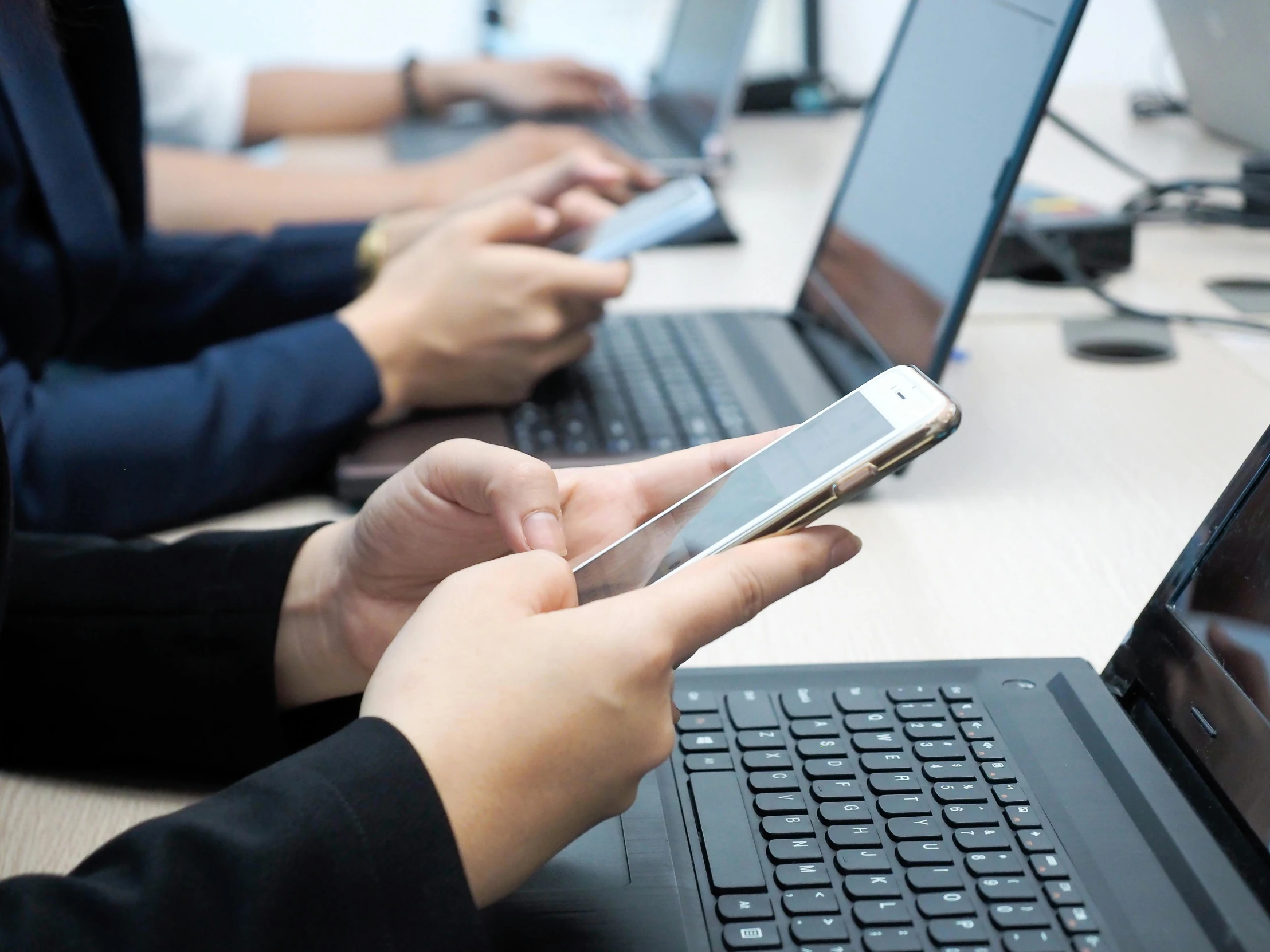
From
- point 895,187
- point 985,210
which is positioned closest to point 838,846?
point 985,210

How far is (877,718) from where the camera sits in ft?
1.38

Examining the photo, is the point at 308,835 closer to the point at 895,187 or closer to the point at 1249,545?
the point at 1249,545

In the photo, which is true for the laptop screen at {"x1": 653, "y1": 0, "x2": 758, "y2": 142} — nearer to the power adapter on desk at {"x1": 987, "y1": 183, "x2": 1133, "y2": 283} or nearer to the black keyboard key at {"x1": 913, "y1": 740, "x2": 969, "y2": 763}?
the power adapter on desk at {"x1": 987, "y1": 183, "x2": 1133, "y2": 283}

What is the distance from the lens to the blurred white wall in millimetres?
1820

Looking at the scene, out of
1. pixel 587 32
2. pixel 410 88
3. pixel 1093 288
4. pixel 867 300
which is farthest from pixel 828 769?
pixel 587 32

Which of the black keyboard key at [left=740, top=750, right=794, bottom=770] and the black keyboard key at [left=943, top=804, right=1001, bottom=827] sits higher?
the black keyboard key at [left=943, top=804, right=1001, bottom=827]

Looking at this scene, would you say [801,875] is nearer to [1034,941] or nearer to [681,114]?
[1034,941]

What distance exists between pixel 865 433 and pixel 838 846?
0.12 m

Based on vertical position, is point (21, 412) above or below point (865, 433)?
below

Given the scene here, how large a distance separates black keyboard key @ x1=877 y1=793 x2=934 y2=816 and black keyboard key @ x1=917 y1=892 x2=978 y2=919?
Answer: 32 mm

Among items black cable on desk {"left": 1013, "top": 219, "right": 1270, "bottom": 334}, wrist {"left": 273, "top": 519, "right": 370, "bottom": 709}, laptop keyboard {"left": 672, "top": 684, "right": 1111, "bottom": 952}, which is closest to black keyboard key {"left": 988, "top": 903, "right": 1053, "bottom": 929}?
laptop keyboard {"left": 672, "top": 684, "right": 1111, "bottom": 952}

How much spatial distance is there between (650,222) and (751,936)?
0.51m

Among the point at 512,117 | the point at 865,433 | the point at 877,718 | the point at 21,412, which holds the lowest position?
the point at 512,117

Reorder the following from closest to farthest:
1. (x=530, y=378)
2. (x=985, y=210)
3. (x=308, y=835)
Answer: (x=308, y=835), (x=985, y=210), (x=530, y=378)
